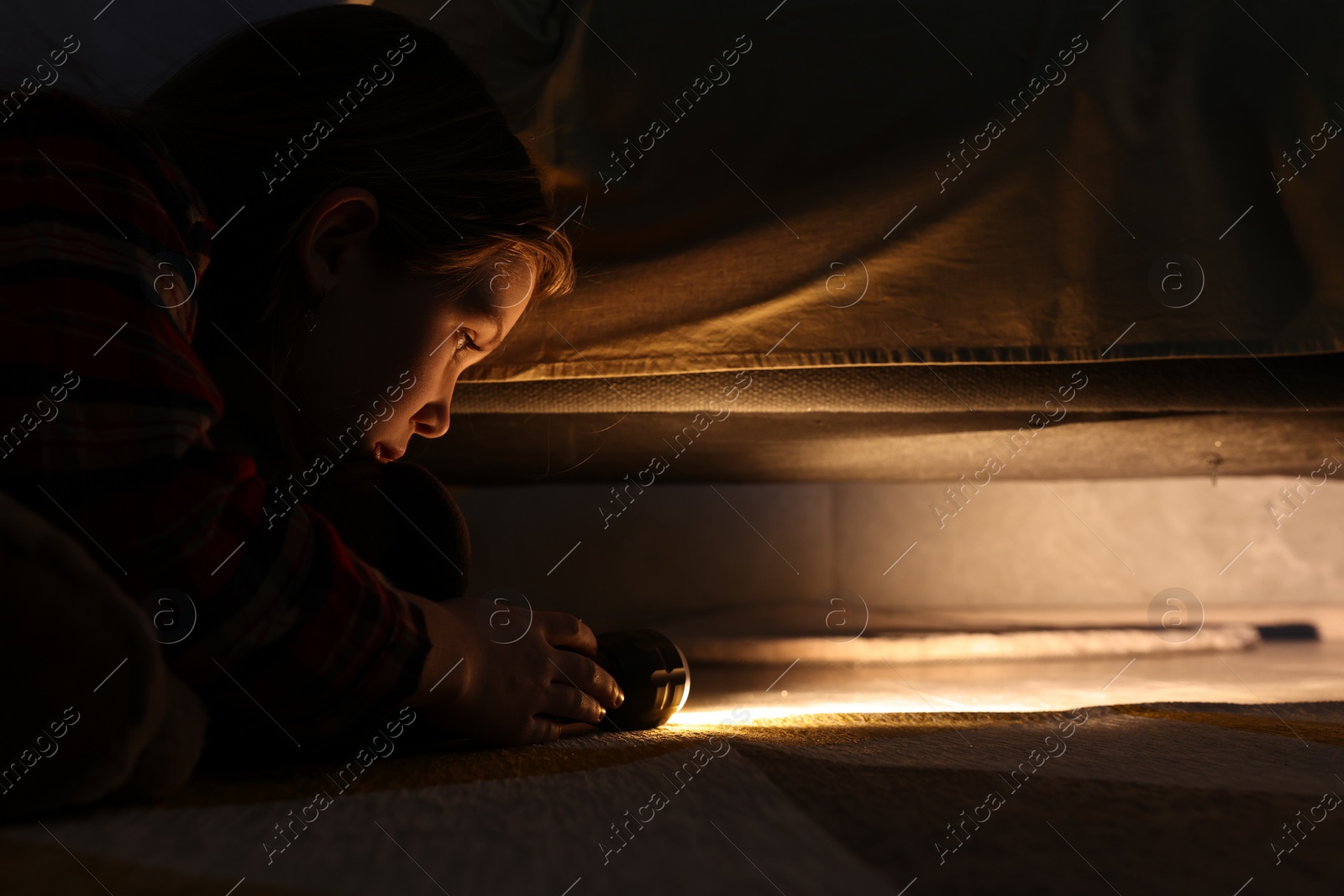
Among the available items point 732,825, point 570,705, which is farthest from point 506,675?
point 732,825

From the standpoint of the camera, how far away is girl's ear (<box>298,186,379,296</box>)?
2.11ft

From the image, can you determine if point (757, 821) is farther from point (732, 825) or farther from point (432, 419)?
point (432, 419)

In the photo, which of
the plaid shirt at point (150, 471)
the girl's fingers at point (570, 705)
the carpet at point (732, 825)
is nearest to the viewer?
the carpet at point (732, 825)

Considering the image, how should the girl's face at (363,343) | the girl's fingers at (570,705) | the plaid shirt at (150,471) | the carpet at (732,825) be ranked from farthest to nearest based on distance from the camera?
the girl's face at (363,343) → the girl's fingers at (570,705) → the plaid shirt at (150,471) → the carpet at (732,825)

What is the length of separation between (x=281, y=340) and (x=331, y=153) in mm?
157

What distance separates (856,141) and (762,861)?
71 cm

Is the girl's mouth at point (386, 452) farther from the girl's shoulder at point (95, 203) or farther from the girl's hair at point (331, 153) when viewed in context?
the girl's shoulder at point (95, 203)

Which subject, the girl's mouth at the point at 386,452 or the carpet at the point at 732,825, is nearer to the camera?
the carpet at the point at 732,825

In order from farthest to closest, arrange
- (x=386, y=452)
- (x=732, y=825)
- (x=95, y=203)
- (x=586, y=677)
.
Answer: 1. (x=386, y=452)
2. (x=586, y=677)
3. (x=95, y=203)
4. (x=732, y=825)

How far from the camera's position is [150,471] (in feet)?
1.35

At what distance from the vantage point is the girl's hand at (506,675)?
497 millimetres

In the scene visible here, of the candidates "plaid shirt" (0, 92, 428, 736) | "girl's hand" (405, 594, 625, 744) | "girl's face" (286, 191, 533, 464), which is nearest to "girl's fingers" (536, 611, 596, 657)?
"girl's hand" (405, 594, 625, 744)

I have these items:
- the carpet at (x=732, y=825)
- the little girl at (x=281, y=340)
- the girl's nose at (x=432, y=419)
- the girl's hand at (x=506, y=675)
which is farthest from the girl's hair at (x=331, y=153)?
the carpet at (x=732, y=825)

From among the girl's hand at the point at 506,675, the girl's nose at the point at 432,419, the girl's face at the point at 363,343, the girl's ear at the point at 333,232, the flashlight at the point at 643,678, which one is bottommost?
the flashlight at the point at 643,678
